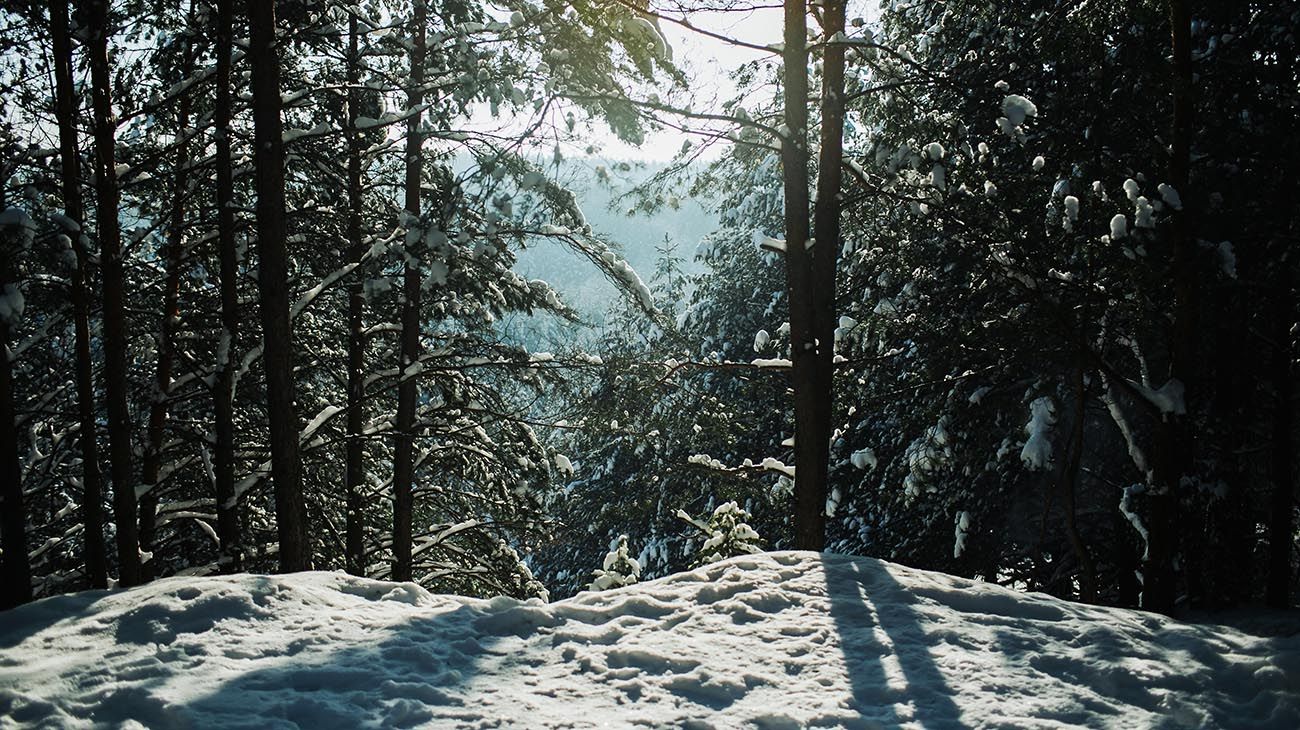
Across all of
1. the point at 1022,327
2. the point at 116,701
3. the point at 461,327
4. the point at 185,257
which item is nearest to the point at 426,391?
the point at 461,327

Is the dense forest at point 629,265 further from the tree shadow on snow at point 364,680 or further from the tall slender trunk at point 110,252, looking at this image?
the tree shadow on snow at point 364,680

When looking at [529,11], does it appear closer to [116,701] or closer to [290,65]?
[290,65]

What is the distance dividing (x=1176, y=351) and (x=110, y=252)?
9.22 metres

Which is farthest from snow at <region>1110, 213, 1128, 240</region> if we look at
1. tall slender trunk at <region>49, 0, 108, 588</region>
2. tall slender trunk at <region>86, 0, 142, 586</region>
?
tall slender trunk at <region>86, 0, 142, 586</region>

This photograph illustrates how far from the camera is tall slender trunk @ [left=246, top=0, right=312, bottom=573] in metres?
7.52

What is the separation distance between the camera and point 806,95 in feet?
26.7

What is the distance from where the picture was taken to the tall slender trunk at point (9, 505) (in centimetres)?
660

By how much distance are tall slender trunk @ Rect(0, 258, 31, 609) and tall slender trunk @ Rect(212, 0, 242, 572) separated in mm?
2109

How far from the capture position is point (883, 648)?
4.51 metres

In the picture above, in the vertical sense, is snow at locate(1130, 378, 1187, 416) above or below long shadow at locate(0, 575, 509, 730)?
above

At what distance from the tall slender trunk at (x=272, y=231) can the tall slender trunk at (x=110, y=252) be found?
1.19m

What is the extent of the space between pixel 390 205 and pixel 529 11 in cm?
322

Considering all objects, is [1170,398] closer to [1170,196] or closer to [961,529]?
[1170,196]

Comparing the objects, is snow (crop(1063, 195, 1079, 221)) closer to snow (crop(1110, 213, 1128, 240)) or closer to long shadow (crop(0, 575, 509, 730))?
snow (crop(1110, 213, 1128, 240))
